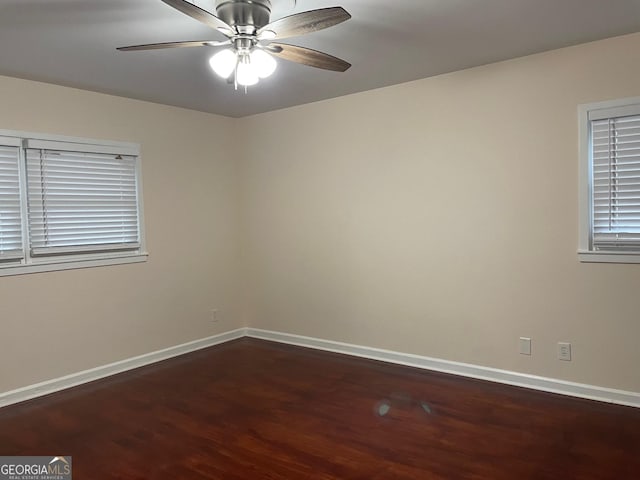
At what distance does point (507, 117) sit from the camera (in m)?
3.54

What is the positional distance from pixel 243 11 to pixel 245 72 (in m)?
Result: 0.33

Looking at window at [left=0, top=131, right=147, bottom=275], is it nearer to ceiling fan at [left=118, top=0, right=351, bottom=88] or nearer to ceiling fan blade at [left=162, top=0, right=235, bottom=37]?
ceiling fan at [left=118, top=0, right=351, bottom=88]

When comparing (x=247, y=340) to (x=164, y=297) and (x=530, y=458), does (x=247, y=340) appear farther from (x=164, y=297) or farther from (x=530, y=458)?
(x=530, y=458)

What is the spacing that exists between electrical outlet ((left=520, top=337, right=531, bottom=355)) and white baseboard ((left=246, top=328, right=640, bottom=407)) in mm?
175

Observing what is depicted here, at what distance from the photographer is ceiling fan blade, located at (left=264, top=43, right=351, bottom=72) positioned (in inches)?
94.6

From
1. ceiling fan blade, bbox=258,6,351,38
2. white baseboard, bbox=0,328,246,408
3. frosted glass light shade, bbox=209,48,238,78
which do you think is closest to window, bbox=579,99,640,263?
ceiling fan blade, bbox=258,6,351,38

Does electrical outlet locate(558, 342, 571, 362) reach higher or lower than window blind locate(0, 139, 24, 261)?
lower

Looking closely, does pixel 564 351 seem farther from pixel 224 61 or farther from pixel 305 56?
pixel 224 61

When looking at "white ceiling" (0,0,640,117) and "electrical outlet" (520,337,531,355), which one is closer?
"white ceiling" (0,0,640,117)

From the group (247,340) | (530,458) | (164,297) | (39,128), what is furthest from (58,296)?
(530,458)

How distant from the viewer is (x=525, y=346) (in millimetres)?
3561

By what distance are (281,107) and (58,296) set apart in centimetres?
268

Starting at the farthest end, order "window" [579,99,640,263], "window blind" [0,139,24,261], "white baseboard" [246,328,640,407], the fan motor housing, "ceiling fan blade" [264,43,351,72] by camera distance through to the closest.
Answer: "window blind" [0,139,24,261], "white baseboard" [246,328,640,407], "window" [579,99,640,263], "ceiling fan blade" [264,43,351,72], the fan motor housing

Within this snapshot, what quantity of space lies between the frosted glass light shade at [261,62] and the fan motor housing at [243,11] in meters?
0.18
